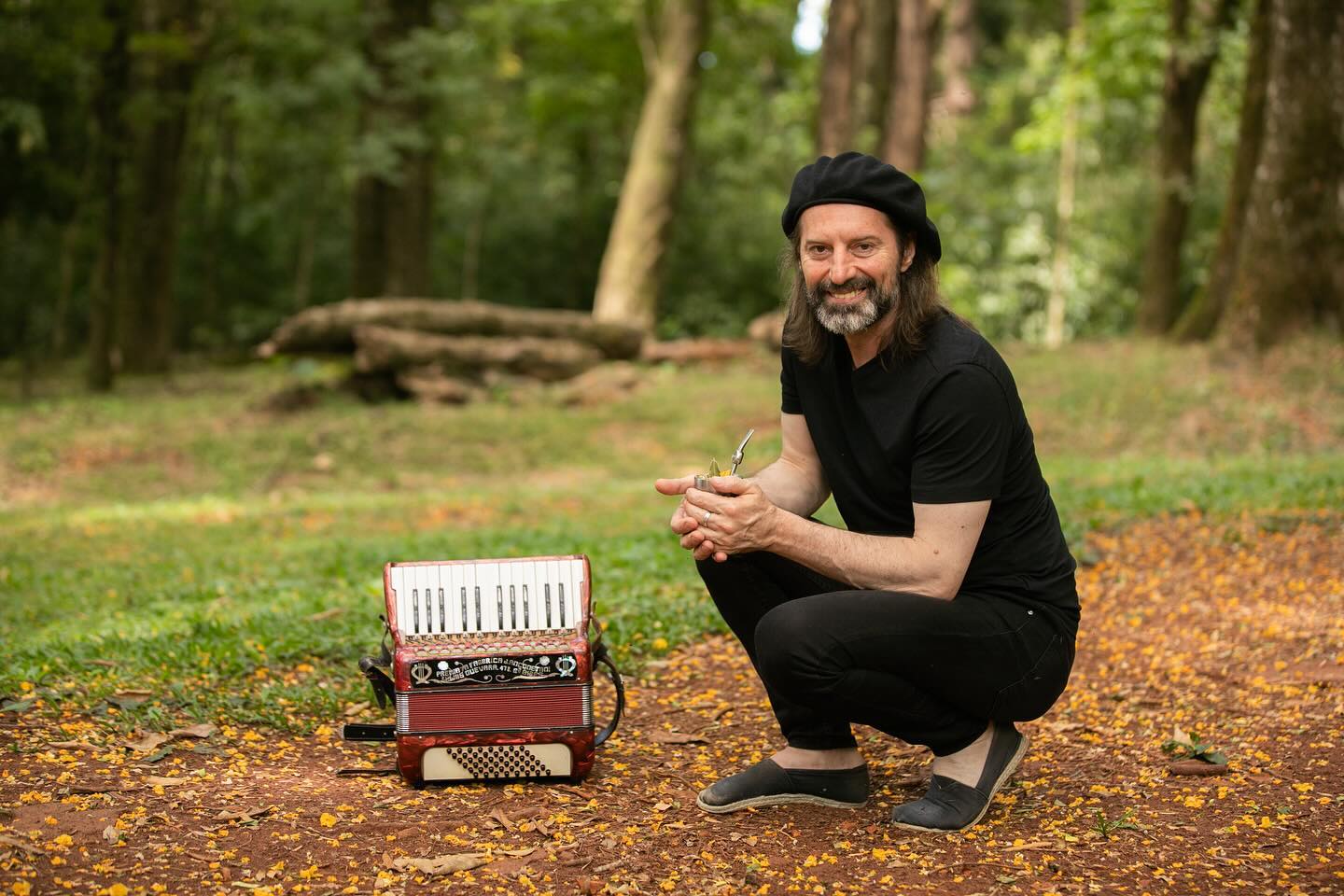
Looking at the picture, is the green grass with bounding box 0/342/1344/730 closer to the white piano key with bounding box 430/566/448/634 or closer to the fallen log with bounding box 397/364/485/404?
the fallen log with bounding box 397/364/485/404

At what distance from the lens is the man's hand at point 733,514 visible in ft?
12.5

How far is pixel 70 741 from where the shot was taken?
14.5 feet

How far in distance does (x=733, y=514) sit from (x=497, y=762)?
1.11 meters

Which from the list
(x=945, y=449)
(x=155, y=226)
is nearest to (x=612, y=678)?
(x=945, y=449)

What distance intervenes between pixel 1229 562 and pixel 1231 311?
7029mm

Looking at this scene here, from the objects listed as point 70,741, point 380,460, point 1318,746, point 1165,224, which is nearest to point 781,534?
point 1318,746

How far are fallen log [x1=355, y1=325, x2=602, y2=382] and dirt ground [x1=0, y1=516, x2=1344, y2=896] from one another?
11028 millimetres

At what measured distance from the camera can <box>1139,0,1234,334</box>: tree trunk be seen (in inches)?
682

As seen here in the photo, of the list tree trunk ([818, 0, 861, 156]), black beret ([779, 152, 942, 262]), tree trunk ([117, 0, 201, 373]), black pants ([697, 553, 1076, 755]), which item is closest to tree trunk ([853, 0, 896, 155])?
tree trunk ([818, 0, 861, 156])

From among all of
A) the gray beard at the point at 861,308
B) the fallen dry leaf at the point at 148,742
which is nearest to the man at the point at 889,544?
the gray beard at the point at 861,308

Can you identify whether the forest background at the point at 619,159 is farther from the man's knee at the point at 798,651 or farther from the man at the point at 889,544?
the man's knee at the point at 798,651

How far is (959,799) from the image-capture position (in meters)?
3.92

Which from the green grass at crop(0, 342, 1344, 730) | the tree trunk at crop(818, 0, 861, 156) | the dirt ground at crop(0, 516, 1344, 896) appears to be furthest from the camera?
the tree trunk at crop(818, 0, 861, 156)

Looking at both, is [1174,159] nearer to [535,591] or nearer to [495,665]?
[535,591]
